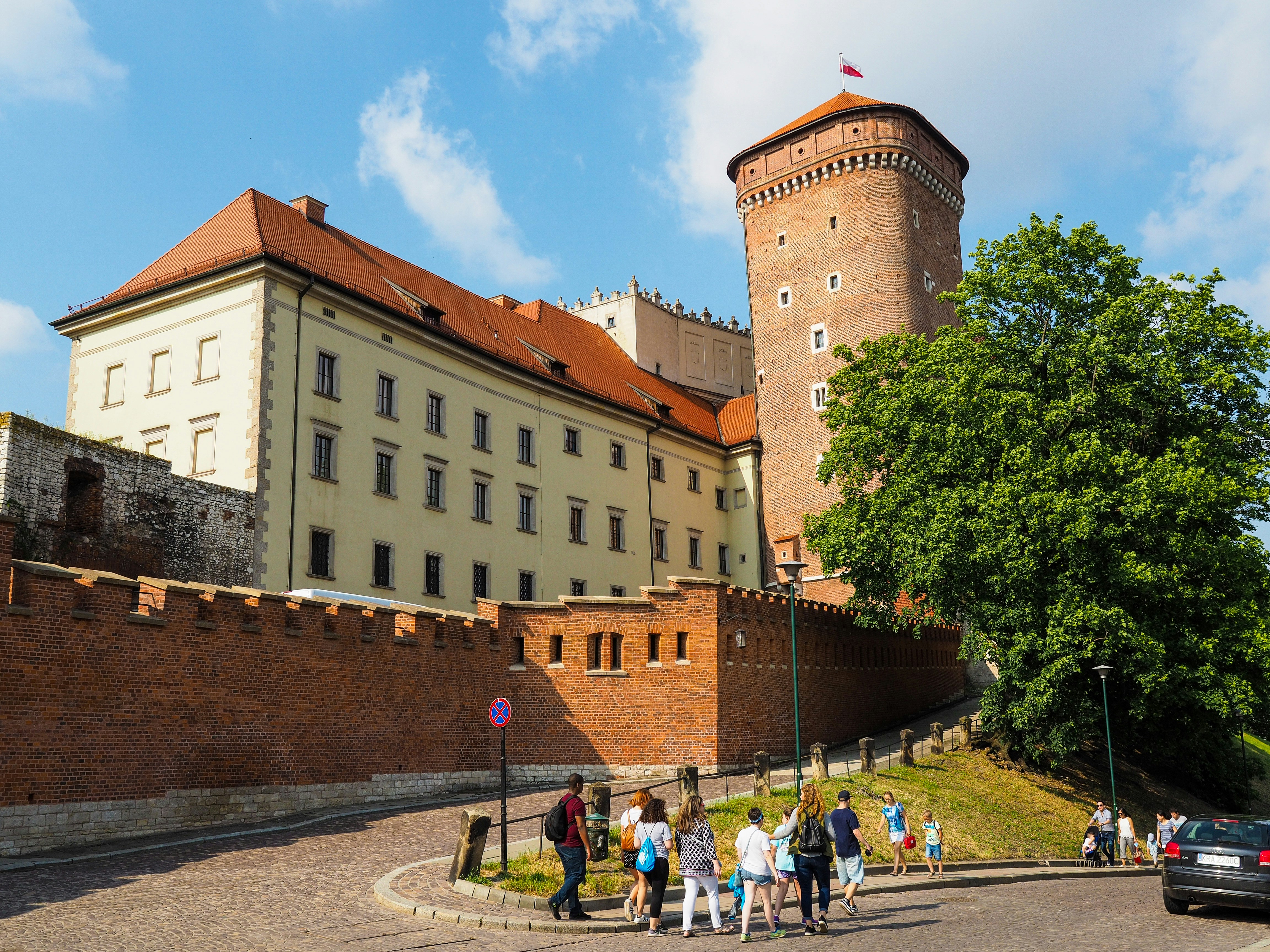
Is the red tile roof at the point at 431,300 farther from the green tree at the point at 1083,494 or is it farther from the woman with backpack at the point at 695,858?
the woman with backpack at the point at 695,858

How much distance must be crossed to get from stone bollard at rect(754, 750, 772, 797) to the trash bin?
23.1 feet

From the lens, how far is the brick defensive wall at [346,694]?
17.2 m

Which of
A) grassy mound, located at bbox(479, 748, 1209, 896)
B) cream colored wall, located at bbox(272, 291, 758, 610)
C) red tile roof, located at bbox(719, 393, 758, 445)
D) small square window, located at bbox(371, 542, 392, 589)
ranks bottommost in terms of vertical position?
grassy mound, located at bbox(479, 748, 1209, 896)

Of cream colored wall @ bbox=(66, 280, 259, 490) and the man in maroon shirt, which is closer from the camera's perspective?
the man in maroon shirt

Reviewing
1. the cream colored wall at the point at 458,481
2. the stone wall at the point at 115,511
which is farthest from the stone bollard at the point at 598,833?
the cream colored wall at the point at 458,481

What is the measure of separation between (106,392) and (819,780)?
24.6 m

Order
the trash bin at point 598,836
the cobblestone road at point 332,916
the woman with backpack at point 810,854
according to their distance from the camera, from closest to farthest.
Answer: the cobblestone road at point 332,916
the woman with backpack at point 810,854
the trash bin at point 598,836

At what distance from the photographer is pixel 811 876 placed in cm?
1342

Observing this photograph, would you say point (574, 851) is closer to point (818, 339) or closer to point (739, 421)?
point (818, 339)

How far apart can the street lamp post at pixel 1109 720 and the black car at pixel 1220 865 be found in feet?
34.8

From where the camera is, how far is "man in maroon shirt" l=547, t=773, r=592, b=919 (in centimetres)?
1298

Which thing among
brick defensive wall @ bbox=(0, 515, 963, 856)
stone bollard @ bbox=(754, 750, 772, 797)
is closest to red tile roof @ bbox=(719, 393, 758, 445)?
brick defensive wall @ bbox=(0, 515, 963, 856)

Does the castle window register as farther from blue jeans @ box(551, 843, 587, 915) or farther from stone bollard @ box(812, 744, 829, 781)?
blue jeans @ box(551, 843, 587, 915)

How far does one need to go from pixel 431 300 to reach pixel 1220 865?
3165 cm
